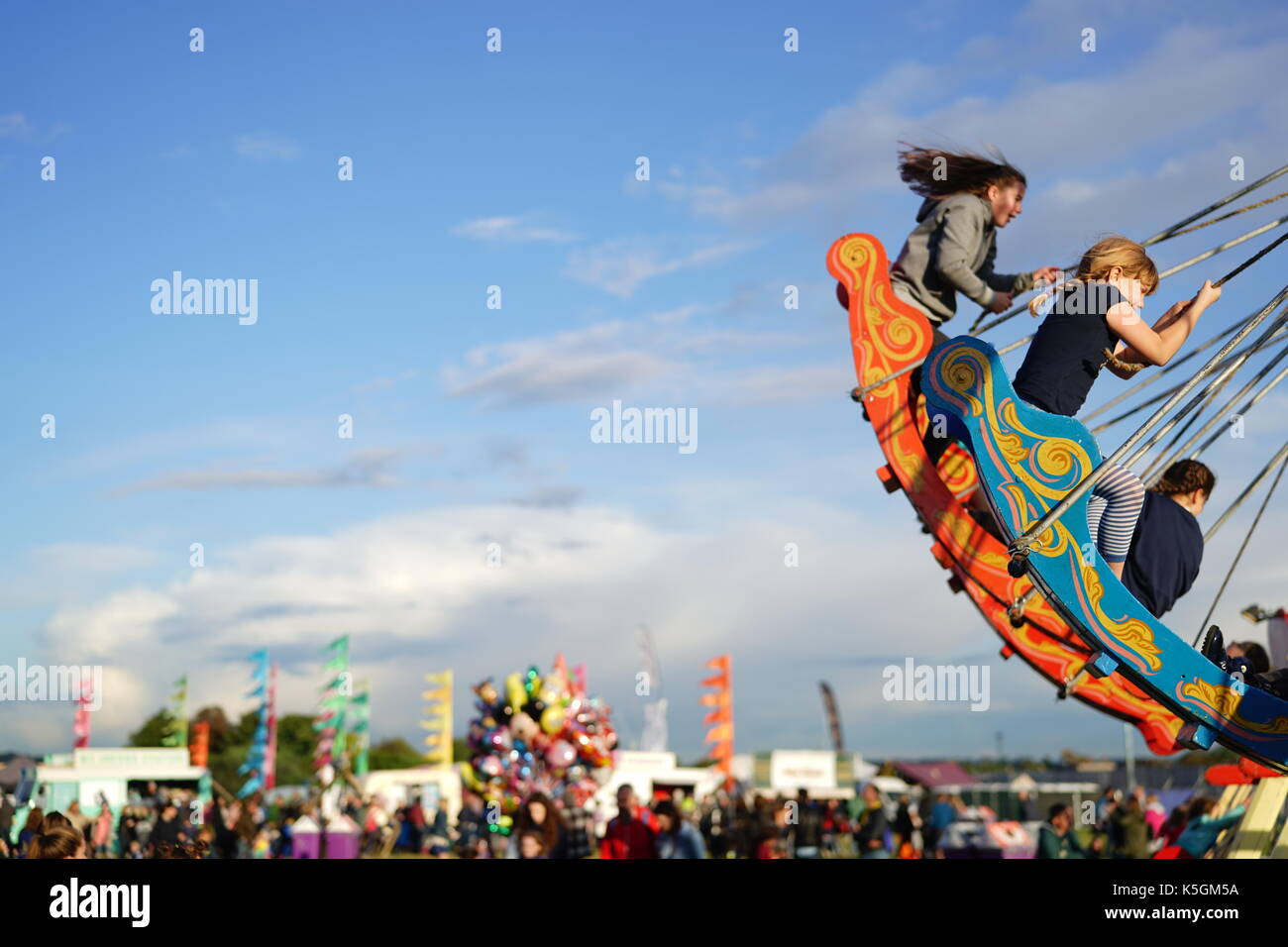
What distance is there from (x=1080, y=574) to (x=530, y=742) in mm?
14764

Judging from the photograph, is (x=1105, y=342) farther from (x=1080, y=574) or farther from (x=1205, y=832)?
(x=1205, y=832)

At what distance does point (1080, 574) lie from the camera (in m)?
3.66

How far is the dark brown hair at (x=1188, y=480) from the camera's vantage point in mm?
4156

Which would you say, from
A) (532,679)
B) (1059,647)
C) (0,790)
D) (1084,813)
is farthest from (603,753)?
(1059,647)

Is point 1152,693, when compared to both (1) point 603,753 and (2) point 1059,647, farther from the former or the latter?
(1) point 603,753

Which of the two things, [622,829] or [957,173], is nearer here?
[957,173]

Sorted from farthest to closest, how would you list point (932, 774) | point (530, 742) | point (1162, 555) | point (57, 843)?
point (932, 774), point (530, 742), point (57, 843), point (1162, 555)

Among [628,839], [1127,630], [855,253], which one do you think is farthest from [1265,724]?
[628,839]

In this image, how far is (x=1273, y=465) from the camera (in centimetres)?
401

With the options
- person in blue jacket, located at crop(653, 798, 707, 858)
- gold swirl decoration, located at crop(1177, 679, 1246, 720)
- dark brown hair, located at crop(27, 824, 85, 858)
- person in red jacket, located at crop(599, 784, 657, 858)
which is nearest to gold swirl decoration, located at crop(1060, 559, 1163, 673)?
gold swirl decoration, located at crop(1177, 679, 1246, 720)

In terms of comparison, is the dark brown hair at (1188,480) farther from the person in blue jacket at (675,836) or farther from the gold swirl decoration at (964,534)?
the person in blue jacket at (675,836)

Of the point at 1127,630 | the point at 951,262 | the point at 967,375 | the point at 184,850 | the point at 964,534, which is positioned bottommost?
the point at 184,850

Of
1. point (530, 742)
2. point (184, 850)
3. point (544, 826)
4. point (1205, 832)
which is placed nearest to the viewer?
point (184, 850)
